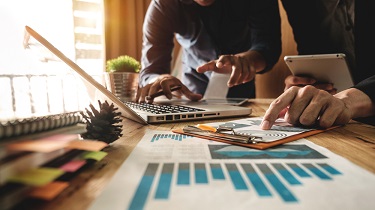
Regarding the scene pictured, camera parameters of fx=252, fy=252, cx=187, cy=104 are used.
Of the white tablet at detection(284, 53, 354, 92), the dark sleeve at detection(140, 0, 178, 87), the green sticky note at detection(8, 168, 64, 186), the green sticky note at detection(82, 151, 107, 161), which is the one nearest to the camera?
the green sticky note at detection(8, 168, 64, 186)

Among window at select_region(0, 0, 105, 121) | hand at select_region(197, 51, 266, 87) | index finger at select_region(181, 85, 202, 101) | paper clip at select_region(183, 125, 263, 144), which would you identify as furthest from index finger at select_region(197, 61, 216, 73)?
window at select_region(0, 0, 105, 121)

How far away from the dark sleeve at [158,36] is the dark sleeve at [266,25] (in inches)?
17.0

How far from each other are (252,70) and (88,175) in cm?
79

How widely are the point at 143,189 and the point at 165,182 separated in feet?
0.08

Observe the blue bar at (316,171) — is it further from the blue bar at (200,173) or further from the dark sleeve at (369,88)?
the dark sleeve at (369,88)

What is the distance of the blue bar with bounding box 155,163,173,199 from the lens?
0.69 feet

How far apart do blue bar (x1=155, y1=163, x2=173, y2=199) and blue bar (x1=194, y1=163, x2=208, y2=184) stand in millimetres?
27

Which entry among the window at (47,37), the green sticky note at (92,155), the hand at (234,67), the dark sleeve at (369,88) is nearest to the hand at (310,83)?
the hand at (234,67)

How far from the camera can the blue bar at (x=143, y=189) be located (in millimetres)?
192

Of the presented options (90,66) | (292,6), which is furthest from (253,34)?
(90,66)

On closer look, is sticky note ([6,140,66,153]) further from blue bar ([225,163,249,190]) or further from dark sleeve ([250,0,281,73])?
dark sleeve ([250,0,281,73])

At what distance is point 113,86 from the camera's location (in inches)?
41.1

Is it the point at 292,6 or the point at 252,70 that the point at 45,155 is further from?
the point at 292,6

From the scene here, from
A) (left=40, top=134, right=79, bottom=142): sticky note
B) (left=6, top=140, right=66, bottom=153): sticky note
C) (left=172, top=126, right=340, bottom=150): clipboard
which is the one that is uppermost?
(left=6, top=140, right=66, bottom=153): sticky note
